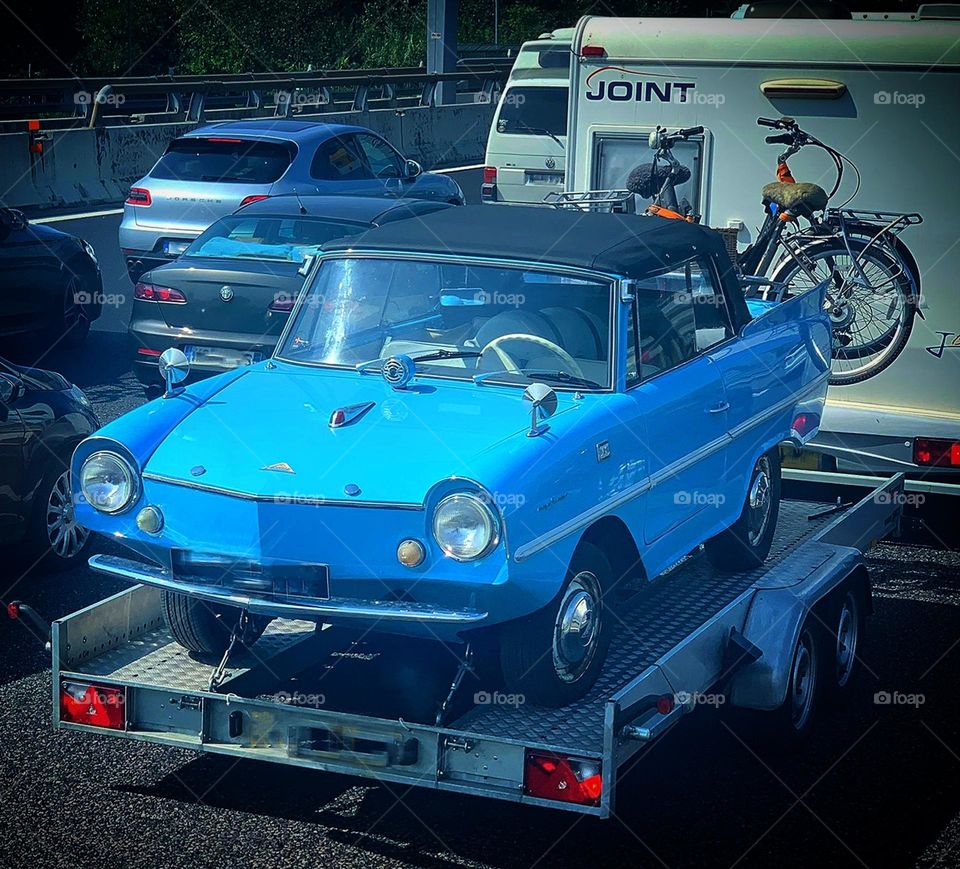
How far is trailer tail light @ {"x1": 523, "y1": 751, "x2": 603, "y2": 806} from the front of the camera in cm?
500

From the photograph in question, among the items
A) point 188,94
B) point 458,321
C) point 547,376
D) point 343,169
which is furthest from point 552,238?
point 188,94

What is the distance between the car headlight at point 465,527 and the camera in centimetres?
531

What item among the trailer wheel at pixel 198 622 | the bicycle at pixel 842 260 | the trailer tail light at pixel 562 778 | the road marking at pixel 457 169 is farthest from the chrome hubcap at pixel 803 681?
the road marking at pixel 457 169

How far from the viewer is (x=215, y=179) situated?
16406 mm

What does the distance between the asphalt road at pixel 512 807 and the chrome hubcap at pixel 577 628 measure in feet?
1.94

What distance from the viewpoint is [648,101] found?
34.4 feet

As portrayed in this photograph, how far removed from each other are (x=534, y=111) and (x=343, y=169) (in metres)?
4.52

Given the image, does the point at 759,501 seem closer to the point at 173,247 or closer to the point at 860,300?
the point at 860,300

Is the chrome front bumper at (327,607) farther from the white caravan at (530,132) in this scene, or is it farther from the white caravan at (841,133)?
the white caravan at (530,132)

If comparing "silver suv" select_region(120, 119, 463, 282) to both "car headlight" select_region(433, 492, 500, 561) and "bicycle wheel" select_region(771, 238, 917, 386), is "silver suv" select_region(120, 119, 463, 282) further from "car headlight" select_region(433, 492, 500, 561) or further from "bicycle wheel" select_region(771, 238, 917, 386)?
"car headlight" select_region(433, 492, 500, 561)

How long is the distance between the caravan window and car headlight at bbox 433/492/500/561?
5525 millimetres

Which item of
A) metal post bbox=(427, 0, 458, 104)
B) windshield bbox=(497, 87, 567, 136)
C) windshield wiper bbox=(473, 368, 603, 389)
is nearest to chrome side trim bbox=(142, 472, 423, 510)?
windshield wiper bbox=(473, 368, 603, 389)

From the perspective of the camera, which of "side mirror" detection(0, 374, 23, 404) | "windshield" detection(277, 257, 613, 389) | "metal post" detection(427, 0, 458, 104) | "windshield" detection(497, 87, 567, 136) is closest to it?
"windshield" detection(277, 257, 613, 389)

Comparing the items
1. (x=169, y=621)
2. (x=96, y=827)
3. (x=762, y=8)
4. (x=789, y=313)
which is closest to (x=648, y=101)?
(x=762, y=8)
